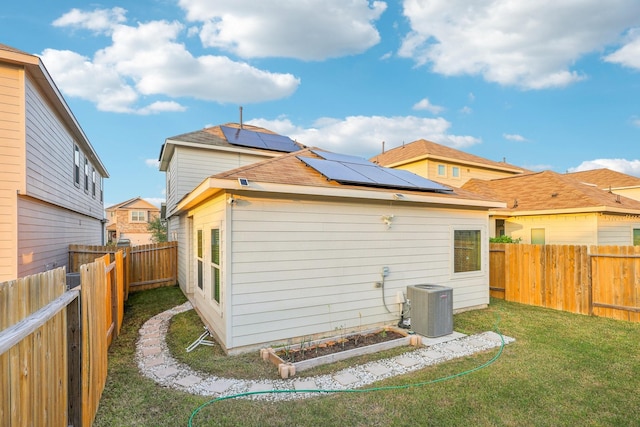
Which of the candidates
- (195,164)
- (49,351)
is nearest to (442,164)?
(195,164)

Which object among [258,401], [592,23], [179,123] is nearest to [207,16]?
[179,123]

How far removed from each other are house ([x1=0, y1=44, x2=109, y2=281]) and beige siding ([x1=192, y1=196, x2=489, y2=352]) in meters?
3.48

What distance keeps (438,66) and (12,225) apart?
15008 millimetres

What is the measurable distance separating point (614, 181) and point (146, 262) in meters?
30.7

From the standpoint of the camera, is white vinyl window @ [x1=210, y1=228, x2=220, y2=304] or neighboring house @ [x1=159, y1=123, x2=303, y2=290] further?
neighboring house @ [x1=159, y1=123, x2=303, y2=290]

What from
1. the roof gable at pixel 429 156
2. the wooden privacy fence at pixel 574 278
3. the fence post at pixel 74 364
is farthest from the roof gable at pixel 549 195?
the fence post at pixel 74 364

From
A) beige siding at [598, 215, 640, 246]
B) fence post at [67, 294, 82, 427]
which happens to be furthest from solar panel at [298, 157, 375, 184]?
beige siding at [598, 215, 640, 246]

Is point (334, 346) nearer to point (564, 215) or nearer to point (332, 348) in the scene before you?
point (332, 348)

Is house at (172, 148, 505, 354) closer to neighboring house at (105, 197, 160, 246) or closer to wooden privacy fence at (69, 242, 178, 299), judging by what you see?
wooden privacy fence at (69, 242, 178, 299)

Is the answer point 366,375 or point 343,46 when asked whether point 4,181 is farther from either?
point 343,46

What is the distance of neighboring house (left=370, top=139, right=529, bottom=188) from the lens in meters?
17.3

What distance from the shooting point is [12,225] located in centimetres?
637

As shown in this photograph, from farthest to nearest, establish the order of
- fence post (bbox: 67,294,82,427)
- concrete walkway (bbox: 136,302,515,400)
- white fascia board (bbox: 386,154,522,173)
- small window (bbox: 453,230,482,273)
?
white fascia board (bbox: 386,154,522,173) → small window (bbox: 453,230,482,273) → concrete walkway (bbox: 136,302,515,400) → fence post (bbox: 67,294,82,427)

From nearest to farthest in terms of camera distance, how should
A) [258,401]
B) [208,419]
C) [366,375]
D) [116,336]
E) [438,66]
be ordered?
[208,419] < [258,401] < [366,375] < [116,336] < [438,66]
